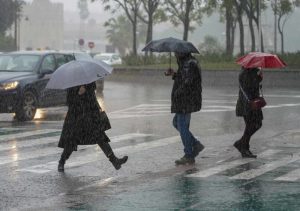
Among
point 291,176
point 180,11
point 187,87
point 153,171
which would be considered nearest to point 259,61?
point 187,87

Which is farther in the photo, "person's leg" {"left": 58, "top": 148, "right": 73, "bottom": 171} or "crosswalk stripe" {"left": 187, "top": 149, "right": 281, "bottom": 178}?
"person's leg" {"left": 58, "top": 148, "right": 73, "bottom": 171}

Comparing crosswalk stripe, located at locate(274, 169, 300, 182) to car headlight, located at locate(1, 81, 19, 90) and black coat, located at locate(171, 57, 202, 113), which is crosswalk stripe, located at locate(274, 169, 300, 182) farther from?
car headlight, located at locate(1, 81, 19, 90)

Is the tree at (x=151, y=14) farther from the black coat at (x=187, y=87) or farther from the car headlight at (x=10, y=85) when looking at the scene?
the black coat at (x=187, y=87)

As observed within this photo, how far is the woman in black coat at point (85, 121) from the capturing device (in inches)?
379

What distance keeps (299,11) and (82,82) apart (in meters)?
118

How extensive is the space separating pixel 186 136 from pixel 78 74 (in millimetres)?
1924

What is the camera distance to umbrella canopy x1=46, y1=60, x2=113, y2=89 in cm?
938

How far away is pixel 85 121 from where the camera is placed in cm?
962

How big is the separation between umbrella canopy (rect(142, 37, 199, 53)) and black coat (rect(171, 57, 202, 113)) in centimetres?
14

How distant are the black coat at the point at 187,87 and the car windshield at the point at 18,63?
25.3ft

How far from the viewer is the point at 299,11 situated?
405 feet

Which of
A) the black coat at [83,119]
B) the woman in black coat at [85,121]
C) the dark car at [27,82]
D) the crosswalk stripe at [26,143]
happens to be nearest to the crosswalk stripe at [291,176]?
the woman in black coat at [85,121]

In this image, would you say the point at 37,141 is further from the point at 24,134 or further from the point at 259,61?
the point at 259,61

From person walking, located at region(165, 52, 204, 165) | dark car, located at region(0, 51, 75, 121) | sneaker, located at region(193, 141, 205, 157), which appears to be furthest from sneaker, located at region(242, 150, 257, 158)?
dark car, located at region(0, 51, 75, 121)
